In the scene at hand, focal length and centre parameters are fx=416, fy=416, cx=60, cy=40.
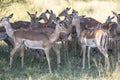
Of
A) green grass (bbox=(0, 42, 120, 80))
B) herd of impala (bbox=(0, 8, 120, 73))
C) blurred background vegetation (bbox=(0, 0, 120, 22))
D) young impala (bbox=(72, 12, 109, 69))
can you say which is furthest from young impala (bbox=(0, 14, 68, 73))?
blurred background vegetation (bbox=(0, 0, 120, 22))

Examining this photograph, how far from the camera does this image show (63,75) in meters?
9.57

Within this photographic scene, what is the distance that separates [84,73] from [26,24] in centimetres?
276

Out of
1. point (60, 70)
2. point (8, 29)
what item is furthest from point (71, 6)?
point (60, 70)

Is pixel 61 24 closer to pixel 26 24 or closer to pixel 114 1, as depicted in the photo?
pixel 26 24

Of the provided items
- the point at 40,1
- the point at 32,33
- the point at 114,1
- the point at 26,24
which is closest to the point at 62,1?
the point at 40,1

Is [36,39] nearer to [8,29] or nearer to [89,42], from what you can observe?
[8,29]

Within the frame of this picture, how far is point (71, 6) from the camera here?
21.4 m

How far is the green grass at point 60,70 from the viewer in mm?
9320

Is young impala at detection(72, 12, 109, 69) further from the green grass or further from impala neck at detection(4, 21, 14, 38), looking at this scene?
impala neck at detection(4, 21, 14, 38)

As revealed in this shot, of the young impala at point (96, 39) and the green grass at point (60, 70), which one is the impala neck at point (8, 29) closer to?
the green grass at point (60, 70)

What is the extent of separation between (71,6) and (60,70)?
1155 centimetres

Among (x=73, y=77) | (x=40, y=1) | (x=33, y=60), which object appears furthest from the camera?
(x=40, y=1)

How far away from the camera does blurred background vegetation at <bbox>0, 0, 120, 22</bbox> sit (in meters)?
19.1

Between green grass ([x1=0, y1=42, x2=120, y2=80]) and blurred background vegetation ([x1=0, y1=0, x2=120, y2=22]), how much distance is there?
A: 266 inches
